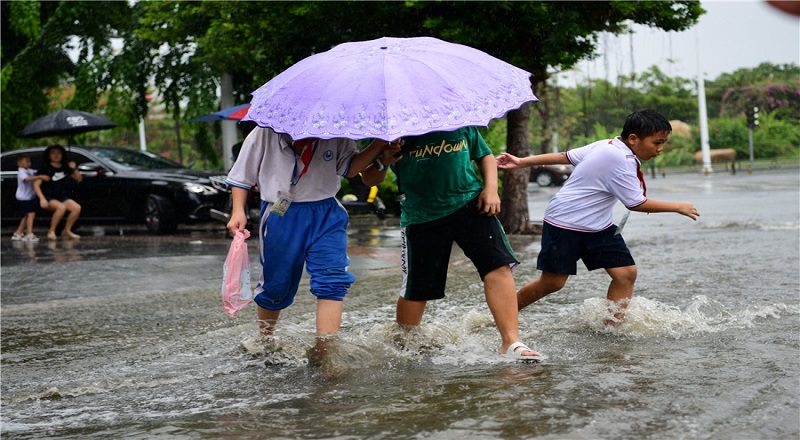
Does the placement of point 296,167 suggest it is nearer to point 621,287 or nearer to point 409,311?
point 409,311

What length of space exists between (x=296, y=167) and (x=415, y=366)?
122 cm

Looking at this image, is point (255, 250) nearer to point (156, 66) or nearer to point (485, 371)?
point (485, 371)

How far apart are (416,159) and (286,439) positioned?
1842mm

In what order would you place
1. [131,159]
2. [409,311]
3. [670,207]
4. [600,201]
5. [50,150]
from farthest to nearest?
[131,159] < [50,150] < [600,201] < [409,311] < [670,207]

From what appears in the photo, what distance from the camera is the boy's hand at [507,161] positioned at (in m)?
5.89

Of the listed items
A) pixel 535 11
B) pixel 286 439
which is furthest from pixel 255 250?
pixel 286 439

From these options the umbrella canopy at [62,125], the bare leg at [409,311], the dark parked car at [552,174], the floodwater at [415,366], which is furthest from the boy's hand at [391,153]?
the dark parked car at [552,174]

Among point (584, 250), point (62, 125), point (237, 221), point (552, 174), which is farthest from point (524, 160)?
point (552, 174)

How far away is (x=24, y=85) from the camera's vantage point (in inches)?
930

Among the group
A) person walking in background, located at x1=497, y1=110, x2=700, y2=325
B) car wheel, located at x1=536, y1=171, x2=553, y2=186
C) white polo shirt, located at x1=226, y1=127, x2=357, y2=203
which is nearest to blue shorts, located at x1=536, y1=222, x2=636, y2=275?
person walking in background, located at x1=497, y1=110, x2=700, y2=325

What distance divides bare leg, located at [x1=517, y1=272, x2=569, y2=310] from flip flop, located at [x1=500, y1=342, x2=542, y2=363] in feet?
3.11

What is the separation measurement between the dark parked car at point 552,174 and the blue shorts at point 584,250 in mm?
33094

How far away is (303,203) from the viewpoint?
17.5 ft

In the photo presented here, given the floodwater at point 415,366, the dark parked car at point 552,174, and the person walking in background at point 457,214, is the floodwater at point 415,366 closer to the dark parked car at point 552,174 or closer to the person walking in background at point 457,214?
the person walking in background at point 457,214
